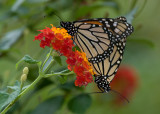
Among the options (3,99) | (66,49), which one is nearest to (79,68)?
(66,49)

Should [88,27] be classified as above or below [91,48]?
above

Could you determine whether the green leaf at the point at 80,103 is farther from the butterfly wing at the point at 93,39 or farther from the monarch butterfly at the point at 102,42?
the butterfly wing at the point at 93,39

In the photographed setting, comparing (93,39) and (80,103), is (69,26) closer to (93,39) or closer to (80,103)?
(93,39)

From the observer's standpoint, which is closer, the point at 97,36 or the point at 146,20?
the point at 97,36

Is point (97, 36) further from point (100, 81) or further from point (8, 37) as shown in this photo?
point (8, 37)

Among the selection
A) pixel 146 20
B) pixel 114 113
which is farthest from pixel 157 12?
pixel 114 113

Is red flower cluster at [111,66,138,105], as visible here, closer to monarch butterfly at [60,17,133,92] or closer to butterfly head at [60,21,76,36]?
monarch butterfly at [60,17,133,92]

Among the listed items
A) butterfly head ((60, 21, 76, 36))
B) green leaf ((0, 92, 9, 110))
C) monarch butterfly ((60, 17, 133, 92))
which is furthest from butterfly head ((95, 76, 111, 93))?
green leaf ((0, 92, 9, 110))
